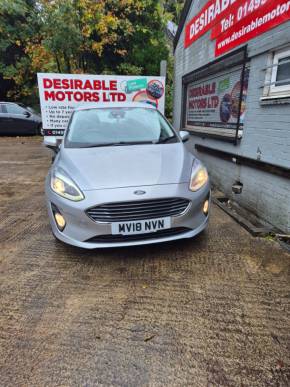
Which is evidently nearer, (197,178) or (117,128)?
(197,178)

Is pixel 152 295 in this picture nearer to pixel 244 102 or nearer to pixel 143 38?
pixel 244 102

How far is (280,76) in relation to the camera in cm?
349

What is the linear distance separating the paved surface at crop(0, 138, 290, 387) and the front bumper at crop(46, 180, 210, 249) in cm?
29

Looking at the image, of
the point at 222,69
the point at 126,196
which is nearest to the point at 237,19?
the point at 222,69

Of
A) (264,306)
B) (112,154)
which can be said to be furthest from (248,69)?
(264,306)

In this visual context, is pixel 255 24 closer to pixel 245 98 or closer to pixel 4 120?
pixel 245 98

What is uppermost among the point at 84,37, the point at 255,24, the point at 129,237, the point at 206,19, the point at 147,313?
the point at 84,37

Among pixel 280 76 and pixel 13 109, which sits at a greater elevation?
pixel 280 76

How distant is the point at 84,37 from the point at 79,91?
18.5 feet

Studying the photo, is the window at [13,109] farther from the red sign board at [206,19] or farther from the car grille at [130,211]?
the car grille at [130,211]

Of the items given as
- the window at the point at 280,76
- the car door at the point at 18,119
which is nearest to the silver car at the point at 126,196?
the window at the point at 280,76

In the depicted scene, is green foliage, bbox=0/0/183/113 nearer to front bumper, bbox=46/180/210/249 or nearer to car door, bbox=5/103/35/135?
car door, bbox=5/103/35/135

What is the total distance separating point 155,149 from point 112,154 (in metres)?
0.51

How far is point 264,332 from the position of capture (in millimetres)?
1934
